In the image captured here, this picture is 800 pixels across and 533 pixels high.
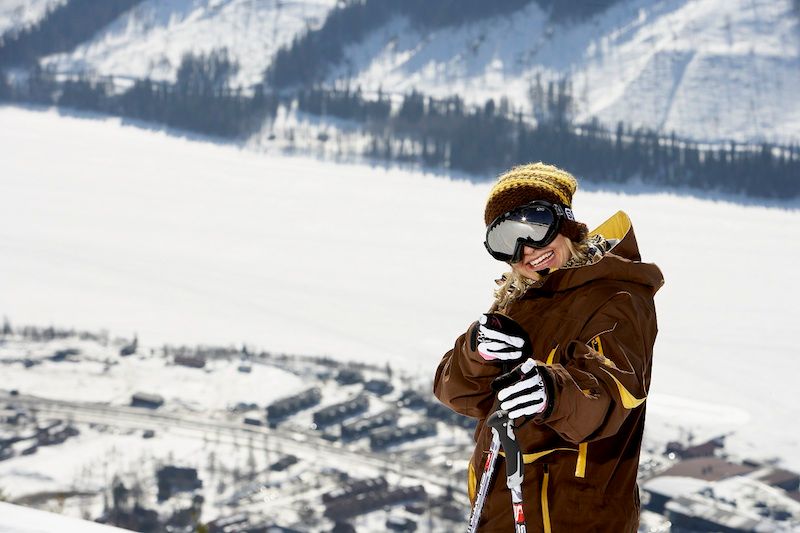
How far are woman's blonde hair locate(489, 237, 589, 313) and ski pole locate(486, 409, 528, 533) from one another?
0.69ft

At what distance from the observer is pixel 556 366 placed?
4.26 ft

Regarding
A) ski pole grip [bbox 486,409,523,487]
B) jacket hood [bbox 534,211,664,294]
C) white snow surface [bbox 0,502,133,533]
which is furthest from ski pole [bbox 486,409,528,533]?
white snow surface [bbox 0,502,133,533]

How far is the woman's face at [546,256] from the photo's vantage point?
1469 mm

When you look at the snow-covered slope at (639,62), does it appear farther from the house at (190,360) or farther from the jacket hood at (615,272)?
the jacket hood at (615,272)

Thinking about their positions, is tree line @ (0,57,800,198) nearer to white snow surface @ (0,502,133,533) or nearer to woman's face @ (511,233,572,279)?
white snow surface @ (0,502,133,533)

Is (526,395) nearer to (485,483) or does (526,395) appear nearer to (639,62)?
(485,483)

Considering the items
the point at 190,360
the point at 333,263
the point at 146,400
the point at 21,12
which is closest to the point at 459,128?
the point at 333,263

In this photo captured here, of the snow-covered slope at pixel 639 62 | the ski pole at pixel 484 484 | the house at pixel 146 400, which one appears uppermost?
the snow-covered slope at pixel 639 62

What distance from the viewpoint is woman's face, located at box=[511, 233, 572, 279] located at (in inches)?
57.8

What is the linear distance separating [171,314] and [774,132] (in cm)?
3396

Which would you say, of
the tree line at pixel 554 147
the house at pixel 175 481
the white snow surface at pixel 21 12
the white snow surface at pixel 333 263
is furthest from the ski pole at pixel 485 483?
the white snow surface at pixel 21 12

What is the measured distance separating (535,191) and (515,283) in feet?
0.50

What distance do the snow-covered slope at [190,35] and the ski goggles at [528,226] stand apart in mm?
55731

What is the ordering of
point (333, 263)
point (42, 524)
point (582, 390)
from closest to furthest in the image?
point (582, 390), point (42, 524), point (333, 263)
